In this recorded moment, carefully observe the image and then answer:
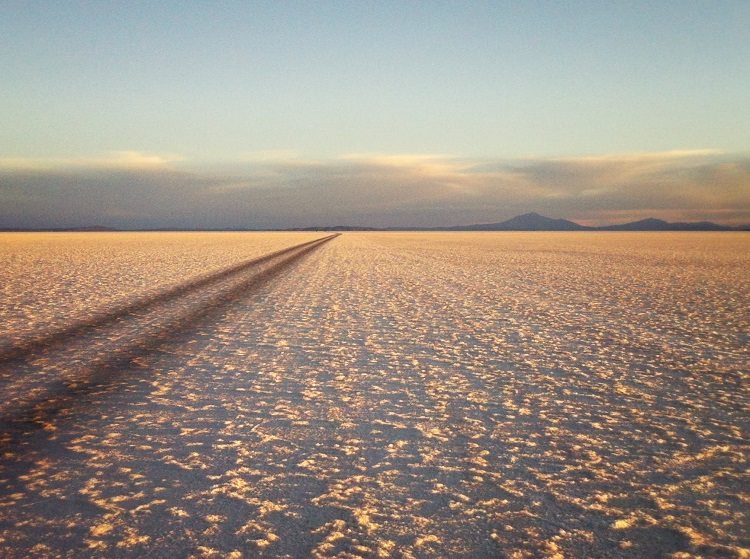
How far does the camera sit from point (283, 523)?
1.99 meters

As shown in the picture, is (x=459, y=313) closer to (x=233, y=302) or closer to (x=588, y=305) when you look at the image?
(x=588, y=305)

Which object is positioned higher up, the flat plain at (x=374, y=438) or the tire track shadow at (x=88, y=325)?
the tire track shadow at (x=88, y=325)

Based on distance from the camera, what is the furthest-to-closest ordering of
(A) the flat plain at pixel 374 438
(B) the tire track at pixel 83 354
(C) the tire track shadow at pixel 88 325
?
1. (C) the tire track shadow at pixel 88 325
2. (B) the tire track at pixel 83 354
3. (A) the flat plain at pixel 374 438

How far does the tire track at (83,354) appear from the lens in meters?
3.47

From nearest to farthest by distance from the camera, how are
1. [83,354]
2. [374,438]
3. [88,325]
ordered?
Result: [374,438]
[83,354]
[88,325]

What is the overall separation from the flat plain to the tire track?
0.03 meters

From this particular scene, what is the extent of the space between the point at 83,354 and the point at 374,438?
10.3ft

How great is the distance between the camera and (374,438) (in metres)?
2.86

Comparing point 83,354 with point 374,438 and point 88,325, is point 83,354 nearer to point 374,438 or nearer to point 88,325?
point 88,325

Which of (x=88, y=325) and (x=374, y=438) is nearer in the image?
(x=374, y=438)

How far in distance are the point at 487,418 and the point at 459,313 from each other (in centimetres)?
406

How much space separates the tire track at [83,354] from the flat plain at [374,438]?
28 millimetres

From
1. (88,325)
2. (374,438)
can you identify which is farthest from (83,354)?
(374,438)

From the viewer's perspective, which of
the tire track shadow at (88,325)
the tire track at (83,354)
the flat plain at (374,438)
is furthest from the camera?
the tire track shadow at (88,325)
